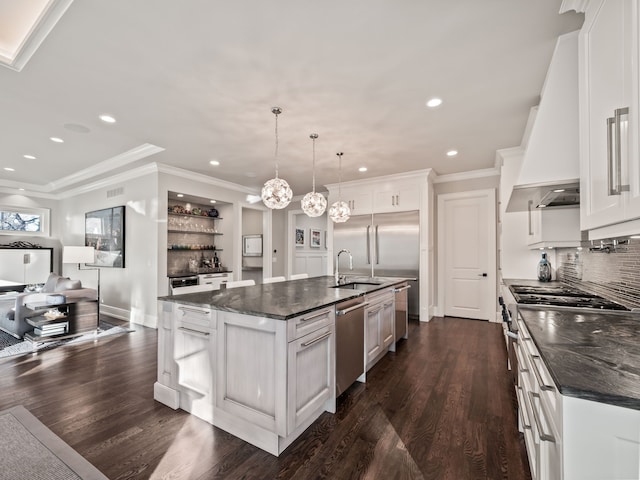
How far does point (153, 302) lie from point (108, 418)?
2853mm

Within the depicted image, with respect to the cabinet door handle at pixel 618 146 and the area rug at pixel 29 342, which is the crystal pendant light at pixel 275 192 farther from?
the area rug at pixel 29 342

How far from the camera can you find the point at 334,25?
1917 mm

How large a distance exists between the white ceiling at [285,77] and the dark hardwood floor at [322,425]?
106 inches

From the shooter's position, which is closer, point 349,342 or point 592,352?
point 592,352

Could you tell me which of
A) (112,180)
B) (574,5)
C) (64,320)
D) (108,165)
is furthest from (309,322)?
(112,180)

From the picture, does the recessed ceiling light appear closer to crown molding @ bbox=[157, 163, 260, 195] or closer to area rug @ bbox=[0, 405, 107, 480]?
crown molding @ bbox=[157, 163, 260, 195]

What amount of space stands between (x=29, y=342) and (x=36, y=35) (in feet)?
12.5

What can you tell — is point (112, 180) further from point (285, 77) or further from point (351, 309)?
point (351, 309)

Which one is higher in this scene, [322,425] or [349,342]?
[349,342]

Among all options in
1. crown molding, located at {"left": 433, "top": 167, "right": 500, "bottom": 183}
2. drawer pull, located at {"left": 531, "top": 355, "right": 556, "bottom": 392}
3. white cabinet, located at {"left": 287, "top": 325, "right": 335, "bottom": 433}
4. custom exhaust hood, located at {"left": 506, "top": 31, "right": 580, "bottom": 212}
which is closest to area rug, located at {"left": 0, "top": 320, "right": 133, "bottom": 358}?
white cabinet, located at {"left": 287, "top": 325, "right": 335, "bottom": 433}

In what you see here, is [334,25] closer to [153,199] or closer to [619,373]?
[619,373]

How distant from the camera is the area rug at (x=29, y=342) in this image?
3569 millimetres

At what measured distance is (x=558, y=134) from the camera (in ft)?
6.06

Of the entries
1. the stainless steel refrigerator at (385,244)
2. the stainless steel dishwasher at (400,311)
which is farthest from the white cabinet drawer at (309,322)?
the stainless steel refrigerator at (385,244)
